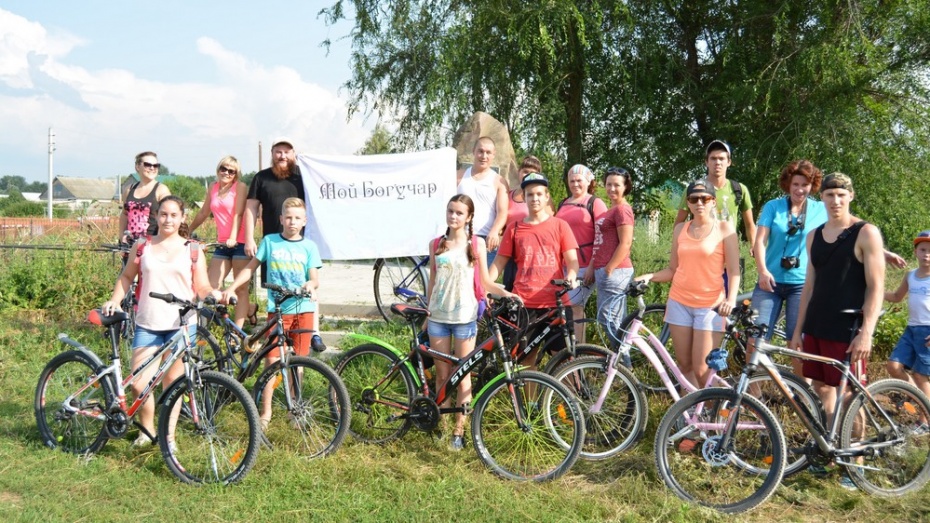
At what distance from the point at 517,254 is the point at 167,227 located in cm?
242

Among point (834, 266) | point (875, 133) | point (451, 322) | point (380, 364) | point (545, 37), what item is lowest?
point (380, 364)

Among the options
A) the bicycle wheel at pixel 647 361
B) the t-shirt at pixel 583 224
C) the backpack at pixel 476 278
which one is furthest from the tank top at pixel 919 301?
the backpack at pixel 476 278

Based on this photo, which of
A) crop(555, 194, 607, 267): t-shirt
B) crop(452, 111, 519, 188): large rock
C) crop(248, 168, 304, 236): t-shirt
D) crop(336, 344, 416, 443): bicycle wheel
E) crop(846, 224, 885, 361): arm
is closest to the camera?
crop(846, 224, 885, 361): arm

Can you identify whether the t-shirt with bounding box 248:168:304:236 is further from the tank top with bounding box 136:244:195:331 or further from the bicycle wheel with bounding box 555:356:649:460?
the bicycle wheel with bounding box 555:356:649:460

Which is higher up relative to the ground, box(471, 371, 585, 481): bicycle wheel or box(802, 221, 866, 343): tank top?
box(802, 221, 866, 343): tank top

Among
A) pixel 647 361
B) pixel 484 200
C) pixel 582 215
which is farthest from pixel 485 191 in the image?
pixel 647 361

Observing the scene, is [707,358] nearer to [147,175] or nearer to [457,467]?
[457,467]

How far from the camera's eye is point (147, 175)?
6840 mm

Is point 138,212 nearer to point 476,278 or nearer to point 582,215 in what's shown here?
point 476,278

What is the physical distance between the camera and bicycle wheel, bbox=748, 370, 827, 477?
446 centimetres

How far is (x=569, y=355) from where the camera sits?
200 inches

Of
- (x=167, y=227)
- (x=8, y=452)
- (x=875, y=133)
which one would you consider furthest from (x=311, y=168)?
(x=875, y=133)

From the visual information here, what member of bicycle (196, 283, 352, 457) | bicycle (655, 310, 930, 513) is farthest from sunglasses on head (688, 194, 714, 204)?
bicycle (196, 283, 352, 457)

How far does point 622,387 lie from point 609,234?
4.26ft
